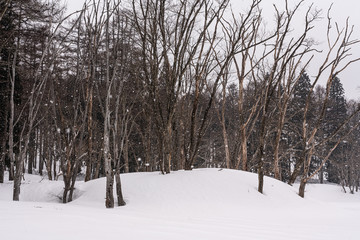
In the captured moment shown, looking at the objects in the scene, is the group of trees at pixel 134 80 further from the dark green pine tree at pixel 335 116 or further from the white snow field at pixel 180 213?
the dark green pine tree at pixel 335 116

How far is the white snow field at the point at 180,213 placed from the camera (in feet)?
8.83

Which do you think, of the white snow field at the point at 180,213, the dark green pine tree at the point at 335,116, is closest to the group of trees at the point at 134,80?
the white snow field at the point at 180,213

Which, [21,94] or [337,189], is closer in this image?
[21,94]

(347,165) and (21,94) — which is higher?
(21,94)

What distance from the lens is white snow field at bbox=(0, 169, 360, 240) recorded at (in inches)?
106

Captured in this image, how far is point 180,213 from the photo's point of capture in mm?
5055

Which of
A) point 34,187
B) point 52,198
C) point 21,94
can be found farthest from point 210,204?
point 21,94

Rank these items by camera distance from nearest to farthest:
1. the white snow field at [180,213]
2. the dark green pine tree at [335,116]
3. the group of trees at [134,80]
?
the white snow field at [180,213], the group of trees at [134,80], the dark green pine tree at [335,116]

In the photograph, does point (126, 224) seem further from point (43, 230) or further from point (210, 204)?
point (210, 204)

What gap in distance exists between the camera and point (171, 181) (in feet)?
21.9

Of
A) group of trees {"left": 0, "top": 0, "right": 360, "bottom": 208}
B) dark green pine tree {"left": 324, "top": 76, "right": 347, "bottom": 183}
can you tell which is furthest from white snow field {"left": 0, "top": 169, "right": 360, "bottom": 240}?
dark green pine tree {"left": 324, "top": 76, "right": 347, "bottom": 183}

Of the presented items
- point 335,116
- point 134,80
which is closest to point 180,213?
point 134,80

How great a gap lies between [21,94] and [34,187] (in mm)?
7254

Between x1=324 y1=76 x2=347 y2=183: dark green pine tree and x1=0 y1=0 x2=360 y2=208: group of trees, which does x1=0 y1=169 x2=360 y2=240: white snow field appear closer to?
x1=0 y1=0 x2=360 y2=208: group of trees
